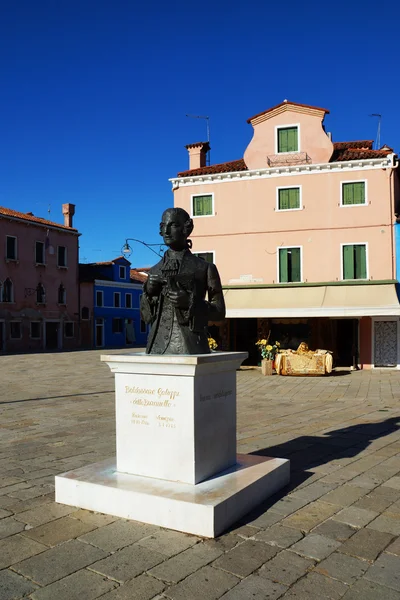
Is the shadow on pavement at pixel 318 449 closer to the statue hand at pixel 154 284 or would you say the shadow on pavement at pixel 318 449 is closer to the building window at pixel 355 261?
the statue hand at pixel 154 284

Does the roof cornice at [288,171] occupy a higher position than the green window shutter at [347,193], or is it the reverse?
the roof cornice at [288,171]

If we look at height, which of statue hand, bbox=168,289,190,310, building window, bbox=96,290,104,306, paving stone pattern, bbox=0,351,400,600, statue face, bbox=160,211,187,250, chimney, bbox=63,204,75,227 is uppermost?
chimney, bbox=63,204,75,227

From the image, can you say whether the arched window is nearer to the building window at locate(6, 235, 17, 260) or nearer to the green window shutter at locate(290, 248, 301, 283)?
the building window at locate(6, 235, 17, 260)

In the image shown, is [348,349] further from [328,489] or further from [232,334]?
[328,489]

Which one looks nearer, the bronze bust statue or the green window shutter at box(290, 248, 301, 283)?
the bronze bust statue

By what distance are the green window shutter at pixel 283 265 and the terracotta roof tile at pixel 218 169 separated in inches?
167

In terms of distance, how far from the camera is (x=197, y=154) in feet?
85.4

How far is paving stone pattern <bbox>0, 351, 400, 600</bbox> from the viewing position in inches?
132

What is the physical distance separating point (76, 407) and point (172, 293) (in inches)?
284

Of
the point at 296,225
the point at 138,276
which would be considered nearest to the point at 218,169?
the point at 296,225

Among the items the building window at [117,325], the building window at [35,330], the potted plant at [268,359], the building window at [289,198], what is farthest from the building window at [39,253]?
the potted plant at [268,359]

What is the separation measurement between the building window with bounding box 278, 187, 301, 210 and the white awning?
362 centimetres

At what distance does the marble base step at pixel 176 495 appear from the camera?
4168 millimetres

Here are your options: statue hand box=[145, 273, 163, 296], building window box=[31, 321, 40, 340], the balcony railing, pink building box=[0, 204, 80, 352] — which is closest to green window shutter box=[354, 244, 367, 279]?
the balcony railing
